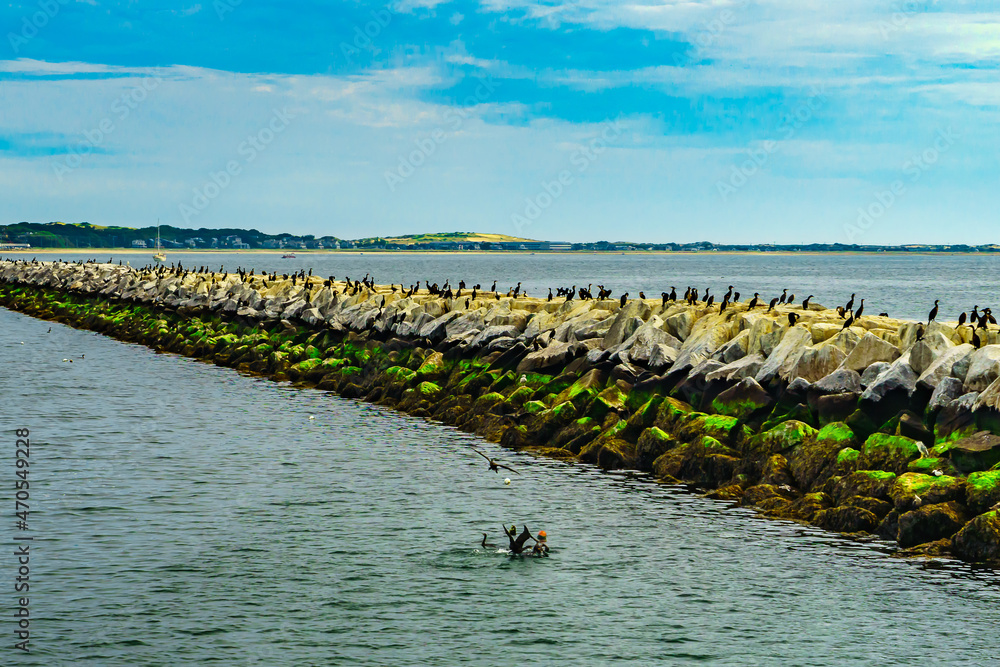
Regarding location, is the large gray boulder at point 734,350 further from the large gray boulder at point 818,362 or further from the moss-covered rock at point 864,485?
the moss-covered rock at point 864,485

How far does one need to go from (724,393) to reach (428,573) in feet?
27.5

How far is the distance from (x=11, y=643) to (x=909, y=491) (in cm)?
1198

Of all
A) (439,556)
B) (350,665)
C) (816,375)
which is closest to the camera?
(350,665)

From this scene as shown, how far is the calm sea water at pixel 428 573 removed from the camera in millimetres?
11414

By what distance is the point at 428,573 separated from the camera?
45.3 ft

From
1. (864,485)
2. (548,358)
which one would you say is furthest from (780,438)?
(548,358)

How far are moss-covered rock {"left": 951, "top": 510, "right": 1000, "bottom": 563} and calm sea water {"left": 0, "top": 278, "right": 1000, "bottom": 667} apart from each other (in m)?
0.42

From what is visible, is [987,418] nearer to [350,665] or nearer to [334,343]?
[350,665]

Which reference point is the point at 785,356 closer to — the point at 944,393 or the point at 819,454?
the point at 819,454

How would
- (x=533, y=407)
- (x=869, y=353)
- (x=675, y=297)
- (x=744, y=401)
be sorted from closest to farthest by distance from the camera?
1. (x=869, y=353)
2. (x=744, y=401)
3. (x=533, y=407)
4. (x=675, y=297)

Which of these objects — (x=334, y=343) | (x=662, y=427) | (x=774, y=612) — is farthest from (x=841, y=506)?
(x=334, y=343)

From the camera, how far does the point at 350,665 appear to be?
10898 mm

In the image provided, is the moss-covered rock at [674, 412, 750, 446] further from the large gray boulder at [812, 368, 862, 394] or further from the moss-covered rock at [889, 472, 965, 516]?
the moss-covered rock at [889, 472, 965, 516]

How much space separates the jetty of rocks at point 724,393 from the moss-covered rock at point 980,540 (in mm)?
19
